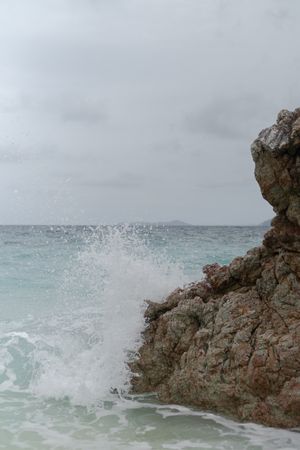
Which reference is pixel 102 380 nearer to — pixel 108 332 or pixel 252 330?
pixel 108 332

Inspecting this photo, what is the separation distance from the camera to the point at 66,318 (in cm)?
1165

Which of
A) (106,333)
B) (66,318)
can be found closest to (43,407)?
(106,333)

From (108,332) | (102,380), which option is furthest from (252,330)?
(108,332)

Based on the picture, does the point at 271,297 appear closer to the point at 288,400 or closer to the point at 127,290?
the point at 288,400

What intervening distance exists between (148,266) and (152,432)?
3390 millimetres

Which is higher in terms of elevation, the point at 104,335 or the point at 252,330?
the point at 252,330

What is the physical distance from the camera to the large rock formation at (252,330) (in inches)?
230

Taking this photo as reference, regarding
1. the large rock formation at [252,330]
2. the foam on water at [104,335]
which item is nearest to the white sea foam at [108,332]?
the foam on water at [104,335]

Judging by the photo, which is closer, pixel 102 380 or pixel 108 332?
pixel 102 380

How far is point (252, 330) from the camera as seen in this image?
6.22m

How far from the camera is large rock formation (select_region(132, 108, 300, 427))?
19.2 feet

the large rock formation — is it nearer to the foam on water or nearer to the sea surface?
the sea surface

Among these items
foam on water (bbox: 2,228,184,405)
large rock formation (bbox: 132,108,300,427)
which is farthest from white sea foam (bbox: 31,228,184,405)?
large rock formation (bbox: 132,108,300,427)

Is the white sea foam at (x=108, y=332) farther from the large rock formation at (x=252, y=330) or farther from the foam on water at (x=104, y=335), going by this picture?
the large rock formation at (x=252, y=330)
